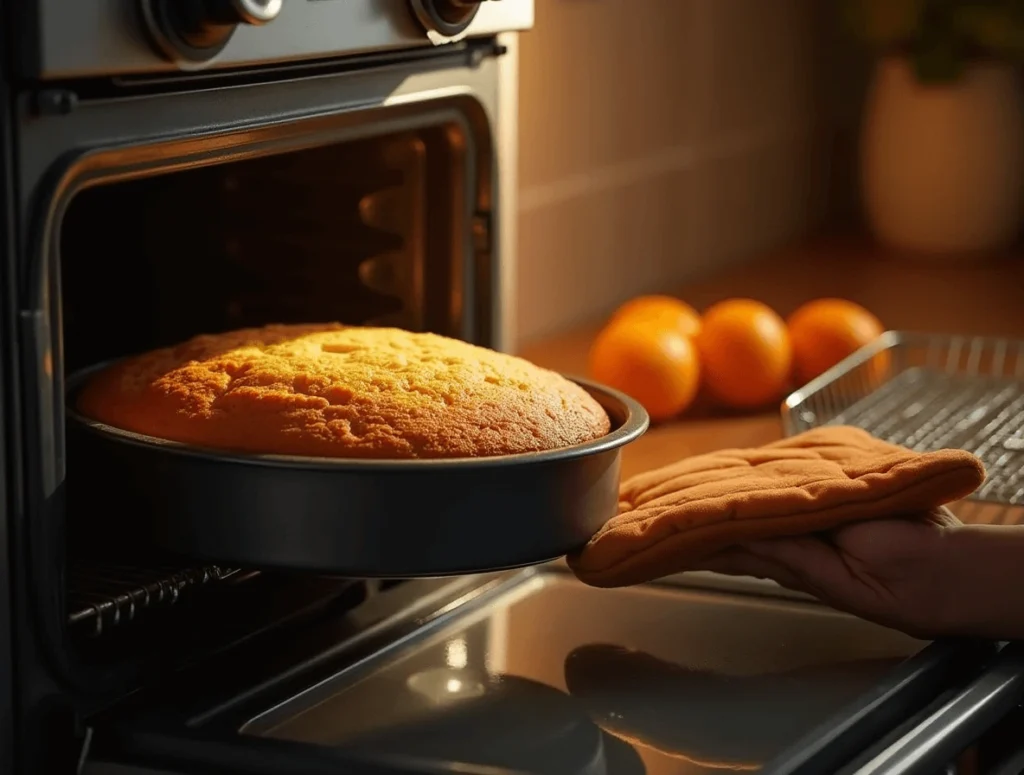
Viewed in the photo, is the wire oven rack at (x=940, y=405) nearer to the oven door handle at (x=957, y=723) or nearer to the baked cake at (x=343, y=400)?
the oven door handle at (x=957, y=723)

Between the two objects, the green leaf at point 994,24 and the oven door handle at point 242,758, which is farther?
the green leaf at point 994,24

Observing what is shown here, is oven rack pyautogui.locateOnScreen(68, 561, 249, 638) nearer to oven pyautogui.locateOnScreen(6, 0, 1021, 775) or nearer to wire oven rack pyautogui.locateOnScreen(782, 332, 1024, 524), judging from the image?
oven pyautogui.locateOnScreen(6, 0, 1021, 775)

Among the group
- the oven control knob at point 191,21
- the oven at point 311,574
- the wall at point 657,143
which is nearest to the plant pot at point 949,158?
the wall at point 657,143

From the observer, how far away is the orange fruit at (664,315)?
1.61 metres

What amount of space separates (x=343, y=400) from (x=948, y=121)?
5.24 feet

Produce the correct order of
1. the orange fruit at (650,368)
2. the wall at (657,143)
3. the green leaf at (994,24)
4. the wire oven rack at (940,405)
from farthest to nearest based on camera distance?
1. the green leaf at (994,24)
2. the wall at (657,143)
3. the orange fruit at (650,368)
4. the wire oven rack at (940,405)

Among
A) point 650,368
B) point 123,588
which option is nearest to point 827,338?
point 650,368

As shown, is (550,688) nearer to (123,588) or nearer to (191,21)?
(123,588)

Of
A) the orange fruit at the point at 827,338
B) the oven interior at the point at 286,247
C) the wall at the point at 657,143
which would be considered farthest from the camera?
the wall at the point at 657,143

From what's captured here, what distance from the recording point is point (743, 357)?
155 cm

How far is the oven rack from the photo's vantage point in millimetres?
854

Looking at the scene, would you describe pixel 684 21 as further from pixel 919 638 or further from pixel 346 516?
pixel 346 516

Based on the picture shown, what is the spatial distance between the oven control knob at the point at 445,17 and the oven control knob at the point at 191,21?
0.18 meters

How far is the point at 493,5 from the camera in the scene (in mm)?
1058
